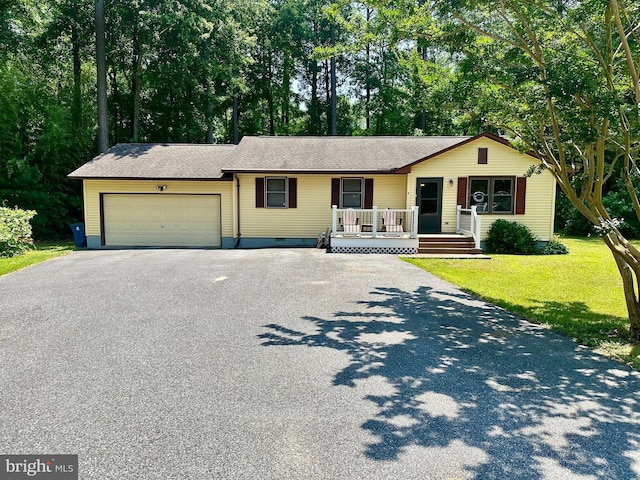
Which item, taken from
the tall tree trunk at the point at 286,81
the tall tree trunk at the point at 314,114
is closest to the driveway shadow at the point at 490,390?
the tall tree trunk at the point at 314,114

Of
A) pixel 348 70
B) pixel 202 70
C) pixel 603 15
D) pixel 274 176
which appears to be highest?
pixel 348 70

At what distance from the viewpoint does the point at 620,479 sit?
276cm

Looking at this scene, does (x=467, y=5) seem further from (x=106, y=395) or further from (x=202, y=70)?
(x=202, y=70)

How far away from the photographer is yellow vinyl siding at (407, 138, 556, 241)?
14.7 m

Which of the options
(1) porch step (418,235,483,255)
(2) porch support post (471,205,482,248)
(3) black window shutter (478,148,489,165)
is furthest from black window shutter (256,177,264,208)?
(3) black window shutter (478,148,489,165)

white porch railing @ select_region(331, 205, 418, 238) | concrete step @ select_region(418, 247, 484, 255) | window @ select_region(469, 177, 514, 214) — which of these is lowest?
concrete step @ select_region(418, 247, 484, 255)

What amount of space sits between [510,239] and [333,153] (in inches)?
283

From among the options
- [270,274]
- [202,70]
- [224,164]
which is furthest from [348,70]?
[270,274]

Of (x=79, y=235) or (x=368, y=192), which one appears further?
(x=79, y=235)

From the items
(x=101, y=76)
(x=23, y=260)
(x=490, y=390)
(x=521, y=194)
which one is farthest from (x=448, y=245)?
(x=101, y=76)

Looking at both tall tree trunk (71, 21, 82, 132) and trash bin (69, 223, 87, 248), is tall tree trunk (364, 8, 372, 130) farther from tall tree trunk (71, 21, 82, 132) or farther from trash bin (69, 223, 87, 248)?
trash bin (69, 223, 87, 248)

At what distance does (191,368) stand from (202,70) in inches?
830

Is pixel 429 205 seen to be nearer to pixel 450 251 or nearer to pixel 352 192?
pixel 450 251

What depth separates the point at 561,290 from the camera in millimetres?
8625
